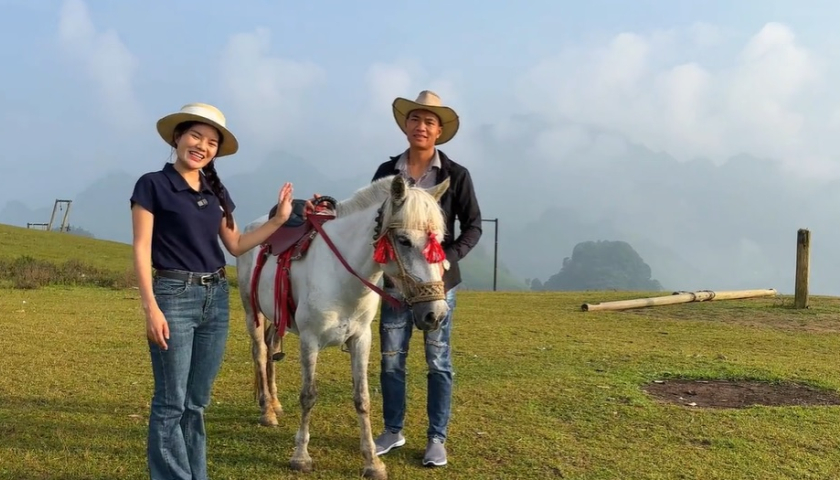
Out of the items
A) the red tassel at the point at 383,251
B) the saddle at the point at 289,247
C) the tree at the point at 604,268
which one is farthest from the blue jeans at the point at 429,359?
the tree at the point at 604,268

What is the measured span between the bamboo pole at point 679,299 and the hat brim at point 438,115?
9.63 m

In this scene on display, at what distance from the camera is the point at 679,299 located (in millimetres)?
13852

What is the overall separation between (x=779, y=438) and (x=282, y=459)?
3809 mm

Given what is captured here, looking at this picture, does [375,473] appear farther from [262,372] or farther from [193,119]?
[193,119]

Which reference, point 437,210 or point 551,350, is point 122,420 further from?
point 551,350

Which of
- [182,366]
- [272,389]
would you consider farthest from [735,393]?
[182,366]

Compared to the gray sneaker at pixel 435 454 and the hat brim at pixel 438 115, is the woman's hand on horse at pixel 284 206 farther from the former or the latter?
the gray sneaker at pixel 435 454

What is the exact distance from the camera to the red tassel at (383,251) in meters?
3.35

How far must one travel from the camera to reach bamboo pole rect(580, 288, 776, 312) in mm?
13000

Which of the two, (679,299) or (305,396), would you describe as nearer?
(305,396)

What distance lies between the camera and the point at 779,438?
460 centimetres

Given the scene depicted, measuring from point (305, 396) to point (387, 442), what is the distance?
717 millimetres

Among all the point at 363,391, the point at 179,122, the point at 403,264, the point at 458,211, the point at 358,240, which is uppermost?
the point at 179,122

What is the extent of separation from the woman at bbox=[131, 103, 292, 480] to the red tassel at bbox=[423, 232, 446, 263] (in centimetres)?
111
